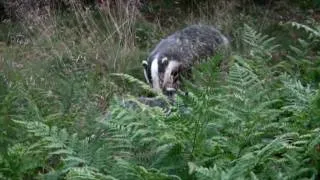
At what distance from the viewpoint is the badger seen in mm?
7176

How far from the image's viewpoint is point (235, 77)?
3873mm

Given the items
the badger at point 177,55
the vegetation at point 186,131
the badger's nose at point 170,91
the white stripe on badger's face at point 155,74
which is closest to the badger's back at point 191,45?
the badger at point 177,55

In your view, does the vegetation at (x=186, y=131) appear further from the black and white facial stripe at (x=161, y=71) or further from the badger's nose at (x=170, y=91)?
the black and white facial stripe at (x=161, y=71)

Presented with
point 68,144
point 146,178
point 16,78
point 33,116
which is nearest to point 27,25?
point 16,78

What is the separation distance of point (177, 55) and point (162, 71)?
307mm

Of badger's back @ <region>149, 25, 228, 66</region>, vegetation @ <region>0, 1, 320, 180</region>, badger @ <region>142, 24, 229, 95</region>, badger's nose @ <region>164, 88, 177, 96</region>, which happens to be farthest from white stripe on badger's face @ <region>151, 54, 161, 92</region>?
vegetation @ <region>0, 1, 320, 180</region>

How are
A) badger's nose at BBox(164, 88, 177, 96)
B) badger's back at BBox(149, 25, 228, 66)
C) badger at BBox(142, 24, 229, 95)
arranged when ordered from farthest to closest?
badger's back at BBox(149, 25, 228, 66) < badger at BBox(142, 24, 229, 95) < badger's nose at BBox(164, 88, 177, 96)

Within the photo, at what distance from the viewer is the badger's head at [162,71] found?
712 cm

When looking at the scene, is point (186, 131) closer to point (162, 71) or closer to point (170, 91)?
point (170, 91)

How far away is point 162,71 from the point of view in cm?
718

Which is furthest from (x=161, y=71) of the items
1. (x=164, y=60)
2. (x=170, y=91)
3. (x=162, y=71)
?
(x=170, y=91)

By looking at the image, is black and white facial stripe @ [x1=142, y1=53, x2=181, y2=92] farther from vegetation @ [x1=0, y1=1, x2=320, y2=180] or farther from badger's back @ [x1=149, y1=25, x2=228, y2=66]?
vegetation @ [x1=0, y1=1, x2=320, y2=180]

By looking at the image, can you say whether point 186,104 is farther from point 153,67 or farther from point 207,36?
point 207,36

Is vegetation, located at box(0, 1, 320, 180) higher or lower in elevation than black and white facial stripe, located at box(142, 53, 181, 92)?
higher
